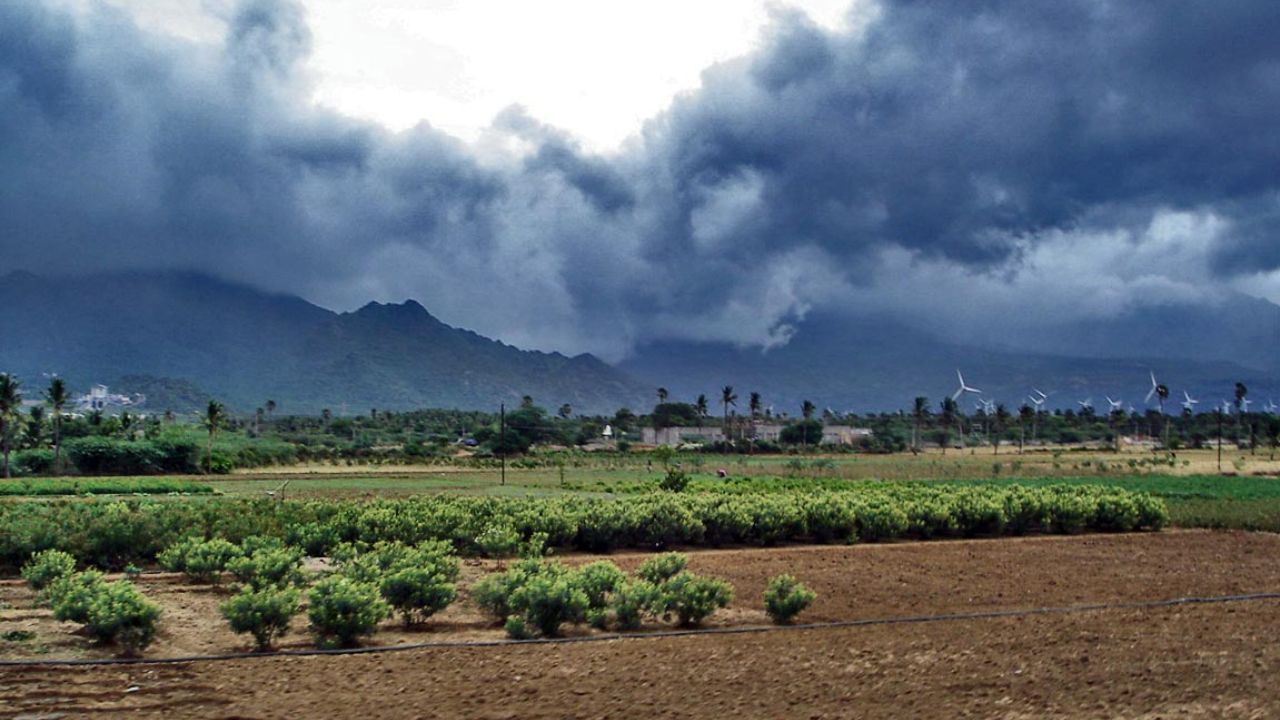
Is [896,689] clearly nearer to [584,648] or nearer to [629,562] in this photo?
[584,648]

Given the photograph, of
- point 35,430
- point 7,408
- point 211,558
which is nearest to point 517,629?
point 211,558

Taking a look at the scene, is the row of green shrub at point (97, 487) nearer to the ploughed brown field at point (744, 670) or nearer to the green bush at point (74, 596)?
the ploughed brown field at point (744, 670)

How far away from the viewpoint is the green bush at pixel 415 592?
14672 mm

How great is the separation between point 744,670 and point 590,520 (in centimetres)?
1430

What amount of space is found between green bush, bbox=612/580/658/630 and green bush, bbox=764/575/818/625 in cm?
169

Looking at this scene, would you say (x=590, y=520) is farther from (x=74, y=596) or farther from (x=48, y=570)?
(x=74, y=596)

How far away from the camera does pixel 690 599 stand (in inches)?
577

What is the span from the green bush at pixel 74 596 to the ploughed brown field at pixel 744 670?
0.41 m

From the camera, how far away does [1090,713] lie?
10430 millimetres

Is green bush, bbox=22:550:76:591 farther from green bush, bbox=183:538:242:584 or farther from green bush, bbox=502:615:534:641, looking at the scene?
green bush, bbox=502:615:534:641

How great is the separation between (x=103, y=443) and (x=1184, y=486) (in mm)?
74628

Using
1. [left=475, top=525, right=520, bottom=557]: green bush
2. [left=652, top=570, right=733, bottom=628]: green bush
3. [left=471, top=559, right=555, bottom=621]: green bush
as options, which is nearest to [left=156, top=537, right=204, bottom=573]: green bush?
[left=475, top=525, right=520, bottom=557]: green bush

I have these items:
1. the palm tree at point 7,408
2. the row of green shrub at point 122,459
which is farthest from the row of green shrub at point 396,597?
the row of green shrub at point 122,459

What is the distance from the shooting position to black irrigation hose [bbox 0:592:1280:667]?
478 inches
